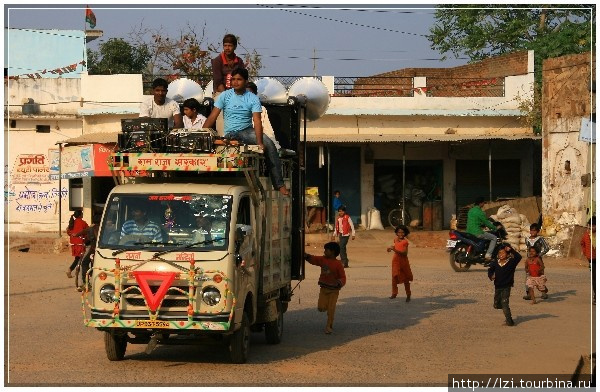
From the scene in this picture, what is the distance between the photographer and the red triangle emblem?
10.9 meters

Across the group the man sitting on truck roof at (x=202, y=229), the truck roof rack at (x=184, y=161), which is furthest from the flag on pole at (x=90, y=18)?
the man sitting on truck roof at (x=202, y=229)

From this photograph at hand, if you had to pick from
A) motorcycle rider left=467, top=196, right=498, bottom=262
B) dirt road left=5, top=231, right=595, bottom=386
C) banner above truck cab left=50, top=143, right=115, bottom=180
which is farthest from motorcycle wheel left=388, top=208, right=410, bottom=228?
dirt road left=5, top=231, right=595, bottom=386

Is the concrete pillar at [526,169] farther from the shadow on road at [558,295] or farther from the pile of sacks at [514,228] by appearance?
the shadow on road at [558,295]

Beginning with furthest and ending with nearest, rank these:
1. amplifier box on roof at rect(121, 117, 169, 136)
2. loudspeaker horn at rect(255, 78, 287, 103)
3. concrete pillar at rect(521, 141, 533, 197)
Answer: concrete pillar at rect(521, 141, 533, 197)
loudspeaker horn at rect(255, 78, 287, 103)
amplifier box on roof at rect(121, 117, 169, 136)

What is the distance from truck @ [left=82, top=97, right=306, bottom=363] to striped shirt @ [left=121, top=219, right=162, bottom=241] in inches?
0.4

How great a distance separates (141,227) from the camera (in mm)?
11430

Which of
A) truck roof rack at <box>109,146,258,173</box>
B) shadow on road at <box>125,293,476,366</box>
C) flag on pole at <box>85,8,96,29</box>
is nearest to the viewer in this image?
truck roof rack at <box>109,146,258,173</box>

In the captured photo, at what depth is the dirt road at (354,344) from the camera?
11.0 metres

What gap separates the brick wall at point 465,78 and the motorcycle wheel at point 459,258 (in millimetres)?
12342

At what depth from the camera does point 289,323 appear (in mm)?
15898

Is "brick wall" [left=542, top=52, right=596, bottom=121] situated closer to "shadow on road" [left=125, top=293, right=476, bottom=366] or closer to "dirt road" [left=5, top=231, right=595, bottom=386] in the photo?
"dirt road" [left=5, top=231, right=595, bottom=386]

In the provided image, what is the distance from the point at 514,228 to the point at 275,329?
1832 cm

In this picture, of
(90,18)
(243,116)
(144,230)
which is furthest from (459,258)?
(90,18)

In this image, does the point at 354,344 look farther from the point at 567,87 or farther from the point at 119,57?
the point at 119,57
